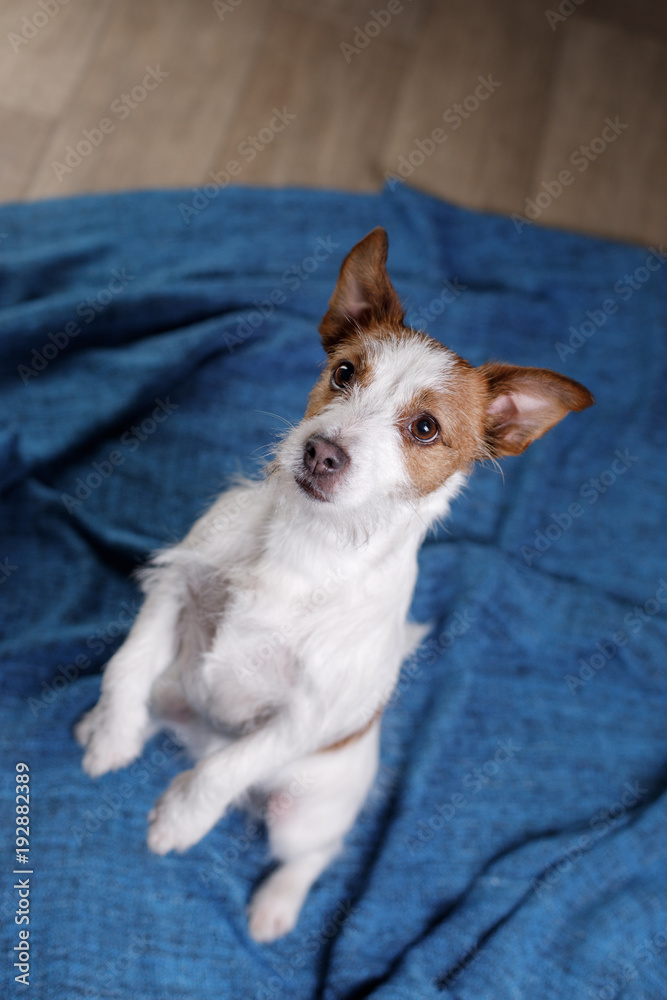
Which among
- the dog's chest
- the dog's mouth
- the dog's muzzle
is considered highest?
the dog's muzzle

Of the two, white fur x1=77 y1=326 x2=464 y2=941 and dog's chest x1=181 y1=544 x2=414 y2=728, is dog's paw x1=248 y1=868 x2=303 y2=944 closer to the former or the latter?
white fur x1=77 y1=326 x2=464 y2=941

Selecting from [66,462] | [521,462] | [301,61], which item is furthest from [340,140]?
[66,462]

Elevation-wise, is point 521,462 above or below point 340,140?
below

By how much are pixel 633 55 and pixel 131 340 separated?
403 centimetres

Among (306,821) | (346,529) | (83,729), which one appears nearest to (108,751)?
(83,729)

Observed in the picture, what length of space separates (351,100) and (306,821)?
4.12 m

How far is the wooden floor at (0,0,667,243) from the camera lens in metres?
4.32

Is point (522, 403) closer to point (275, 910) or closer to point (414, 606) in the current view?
point (414, 606)

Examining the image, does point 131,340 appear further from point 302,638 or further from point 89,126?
point 302,638

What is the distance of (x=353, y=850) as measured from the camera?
2.96 metres

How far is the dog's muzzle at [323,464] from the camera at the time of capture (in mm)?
1896

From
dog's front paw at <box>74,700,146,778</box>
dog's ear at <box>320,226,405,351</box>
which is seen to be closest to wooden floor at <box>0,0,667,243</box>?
dog's ear at <box>320,226,405,351</box>

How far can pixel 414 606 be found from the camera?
3.34 m

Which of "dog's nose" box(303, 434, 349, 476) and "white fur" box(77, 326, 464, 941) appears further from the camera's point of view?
"white fur" box(77, 326, 464, 941)
